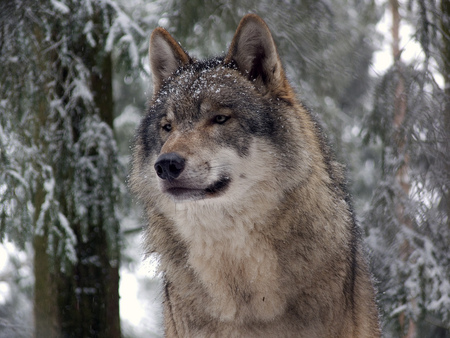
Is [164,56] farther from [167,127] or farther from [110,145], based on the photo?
[110,145]

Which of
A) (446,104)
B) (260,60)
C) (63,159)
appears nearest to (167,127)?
(260,60)

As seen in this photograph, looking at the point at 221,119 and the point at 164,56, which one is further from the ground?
the point at 164,56

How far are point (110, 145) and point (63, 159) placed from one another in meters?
0.47

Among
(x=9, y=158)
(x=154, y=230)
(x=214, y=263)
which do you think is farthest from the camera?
(x=9, y=158)

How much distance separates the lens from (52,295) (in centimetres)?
442

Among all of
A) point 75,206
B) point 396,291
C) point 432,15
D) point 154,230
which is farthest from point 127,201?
point 432,15

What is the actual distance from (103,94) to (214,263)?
2.56 metres

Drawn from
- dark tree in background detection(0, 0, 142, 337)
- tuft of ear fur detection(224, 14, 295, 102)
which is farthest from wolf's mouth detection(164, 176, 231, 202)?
dark tree in background detection(0, 0, 142, 337)

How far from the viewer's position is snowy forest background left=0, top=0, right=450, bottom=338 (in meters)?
4.30

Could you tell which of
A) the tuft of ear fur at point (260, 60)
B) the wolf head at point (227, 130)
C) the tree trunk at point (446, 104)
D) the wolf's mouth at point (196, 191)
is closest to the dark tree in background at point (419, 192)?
the tree trunk at point (446, 104)

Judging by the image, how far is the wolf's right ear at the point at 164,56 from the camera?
3480 mm

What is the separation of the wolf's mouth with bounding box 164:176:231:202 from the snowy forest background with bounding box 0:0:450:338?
964 millimetres

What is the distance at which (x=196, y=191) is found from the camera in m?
2.81

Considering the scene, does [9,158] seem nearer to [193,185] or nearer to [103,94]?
[103,94]
